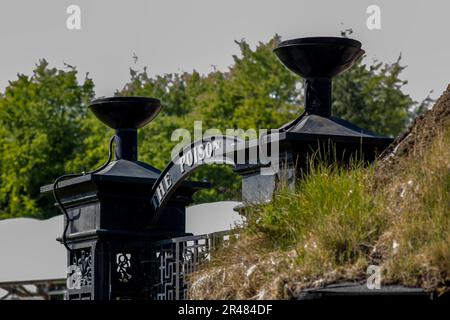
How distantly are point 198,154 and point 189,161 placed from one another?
0.19 m

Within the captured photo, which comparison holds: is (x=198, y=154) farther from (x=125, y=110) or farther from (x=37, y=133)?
(x=37, y=133)

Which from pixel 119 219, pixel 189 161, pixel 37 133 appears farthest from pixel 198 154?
pixel 37 133

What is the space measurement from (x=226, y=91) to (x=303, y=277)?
1253 inches

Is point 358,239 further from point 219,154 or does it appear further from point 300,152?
point 219,154

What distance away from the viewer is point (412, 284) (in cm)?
581

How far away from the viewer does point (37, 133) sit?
120ft

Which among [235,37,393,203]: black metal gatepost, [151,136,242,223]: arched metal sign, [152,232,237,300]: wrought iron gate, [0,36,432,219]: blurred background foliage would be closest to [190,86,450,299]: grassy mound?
[235,37,393,203]: black metal gatepost

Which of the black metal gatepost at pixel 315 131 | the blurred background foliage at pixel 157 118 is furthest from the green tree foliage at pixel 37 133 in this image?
the black metal gatepost at pixel 315 131

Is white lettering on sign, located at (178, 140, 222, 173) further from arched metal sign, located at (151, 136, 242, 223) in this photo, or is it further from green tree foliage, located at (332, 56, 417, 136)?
green tree foliage, located at (332, 56, 417, 136)

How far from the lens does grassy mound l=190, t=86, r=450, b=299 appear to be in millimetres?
5969

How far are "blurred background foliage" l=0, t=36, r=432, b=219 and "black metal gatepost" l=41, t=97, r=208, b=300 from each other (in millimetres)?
23001

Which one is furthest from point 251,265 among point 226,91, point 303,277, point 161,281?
point 226,91
